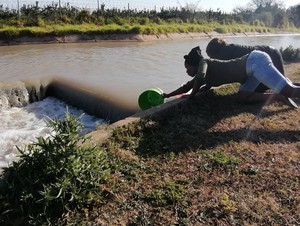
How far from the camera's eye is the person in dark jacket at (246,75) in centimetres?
457

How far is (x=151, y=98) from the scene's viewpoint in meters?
5.60

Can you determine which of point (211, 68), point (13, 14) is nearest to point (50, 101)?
point (211, 68)

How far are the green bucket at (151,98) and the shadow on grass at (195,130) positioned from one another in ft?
2.23

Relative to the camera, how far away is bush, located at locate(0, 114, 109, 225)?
249cm

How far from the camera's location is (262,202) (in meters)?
2.68

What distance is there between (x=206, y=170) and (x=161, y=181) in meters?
0.46

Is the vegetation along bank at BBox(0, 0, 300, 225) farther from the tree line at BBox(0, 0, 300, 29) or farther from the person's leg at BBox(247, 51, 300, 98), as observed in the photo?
the tree line at BBox(0, 0, 300, 29)

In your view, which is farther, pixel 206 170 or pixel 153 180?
pixel 206 170

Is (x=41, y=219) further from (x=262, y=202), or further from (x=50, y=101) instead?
(x=50, y=101)

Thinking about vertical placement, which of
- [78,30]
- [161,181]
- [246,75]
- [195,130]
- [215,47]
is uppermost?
[78,30]

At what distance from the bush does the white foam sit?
8.05 feet

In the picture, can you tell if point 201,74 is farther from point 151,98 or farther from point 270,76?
point 151,98

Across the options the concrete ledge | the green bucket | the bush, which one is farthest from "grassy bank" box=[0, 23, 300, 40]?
the bush

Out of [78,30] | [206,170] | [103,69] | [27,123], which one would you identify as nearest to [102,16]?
[78,30]
